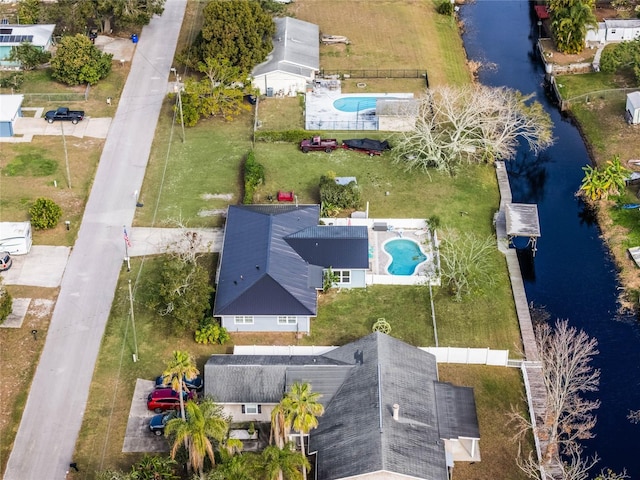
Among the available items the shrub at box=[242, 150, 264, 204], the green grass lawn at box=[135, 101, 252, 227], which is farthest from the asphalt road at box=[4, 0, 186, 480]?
the shrub at box=[242, 150, 264, 204]

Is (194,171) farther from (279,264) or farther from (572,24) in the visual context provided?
(572,24)

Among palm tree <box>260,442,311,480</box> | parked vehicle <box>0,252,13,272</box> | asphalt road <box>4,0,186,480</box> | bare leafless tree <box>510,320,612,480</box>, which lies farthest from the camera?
parked vehicle <box>0,252,13,272</box>

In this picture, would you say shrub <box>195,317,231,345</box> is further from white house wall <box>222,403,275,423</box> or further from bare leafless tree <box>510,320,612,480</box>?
bare leafless tree <box>510,320,612,480</box>

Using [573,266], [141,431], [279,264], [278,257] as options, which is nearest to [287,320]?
[279,264]

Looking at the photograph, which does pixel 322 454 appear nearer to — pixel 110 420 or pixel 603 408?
pixel 110 420

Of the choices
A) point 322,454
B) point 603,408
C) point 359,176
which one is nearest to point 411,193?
point 359,176

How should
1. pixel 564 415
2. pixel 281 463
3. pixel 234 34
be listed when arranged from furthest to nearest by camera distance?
pixel 234 34
pixel 564 415
pixel 281 463
